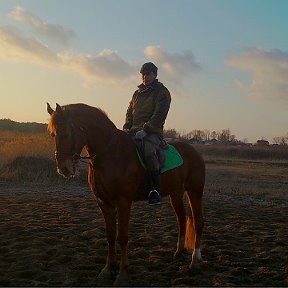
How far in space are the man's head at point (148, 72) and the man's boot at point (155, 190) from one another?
139 cm

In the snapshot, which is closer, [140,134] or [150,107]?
[140,134]

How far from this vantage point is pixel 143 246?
22.3ft

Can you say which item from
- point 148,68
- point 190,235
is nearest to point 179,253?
point 190,235

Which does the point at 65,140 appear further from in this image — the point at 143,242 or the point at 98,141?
the point at 143,242

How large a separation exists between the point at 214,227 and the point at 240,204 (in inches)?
152

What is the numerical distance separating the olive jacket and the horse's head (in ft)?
3.79

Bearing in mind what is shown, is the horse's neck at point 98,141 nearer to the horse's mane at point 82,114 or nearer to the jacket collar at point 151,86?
the horse's mane at point 82,114

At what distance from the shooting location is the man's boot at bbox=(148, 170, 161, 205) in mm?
5500

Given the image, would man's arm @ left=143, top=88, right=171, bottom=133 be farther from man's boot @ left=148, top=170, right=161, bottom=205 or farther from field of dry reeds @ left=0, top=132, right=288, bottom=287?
field of dry reeds @ left=0, top=132, right=288, bottom=287

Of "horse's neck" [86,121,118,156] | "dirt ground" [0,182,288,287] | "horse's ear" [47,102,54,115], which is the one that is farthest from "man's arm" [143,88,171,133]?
"dirt ground" [0,182,288,287]

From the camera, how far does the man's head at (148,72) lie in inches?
231

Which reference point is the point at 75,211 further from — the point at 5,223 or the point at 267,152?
the point at 267,152

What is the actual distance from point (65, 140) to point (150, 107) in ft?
5.14

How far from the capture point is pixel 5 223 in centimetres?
808
